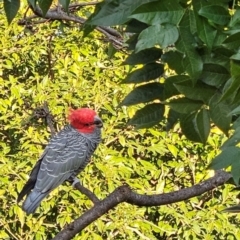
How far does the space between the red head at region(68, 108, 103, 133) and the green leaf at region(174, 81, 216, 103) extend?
2506 mm

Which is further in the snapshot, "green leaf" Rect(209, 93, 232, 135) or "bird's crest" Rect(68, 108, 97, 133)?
"bird's crest" Rect(68, 108, 97, 133)

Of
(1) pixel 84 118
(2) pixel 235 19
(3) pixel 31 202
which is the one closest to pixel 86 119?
(1) pixel 84 118

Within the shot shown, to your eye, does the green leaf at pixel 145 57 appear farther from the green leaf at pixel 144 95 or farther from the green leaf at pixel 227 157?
the green leaf at pixel 227 157

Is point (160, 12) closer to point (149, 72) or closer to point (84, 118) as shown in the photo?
point (149, 72)

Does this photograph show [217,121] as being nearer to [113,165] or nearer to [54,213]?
[113,165]

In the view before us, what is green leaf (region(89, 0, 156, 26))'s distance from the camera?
37.9 inches

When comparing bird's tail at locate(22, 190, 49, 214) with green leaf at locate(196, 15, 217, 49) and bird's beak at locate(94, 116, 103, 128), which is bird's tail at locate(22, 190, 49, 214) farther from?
green leaf at locate(196, 15, 217, 49)

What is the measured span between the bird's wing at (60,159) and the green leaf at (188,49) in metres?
→ 2.37

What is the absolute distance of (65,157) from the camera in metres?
3.56

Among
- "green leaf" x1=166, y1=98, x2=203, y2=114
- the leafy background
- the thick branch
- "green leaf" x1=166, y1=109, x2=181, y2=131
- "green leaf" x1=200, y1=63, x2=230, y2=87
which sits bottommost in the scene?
the leafy background

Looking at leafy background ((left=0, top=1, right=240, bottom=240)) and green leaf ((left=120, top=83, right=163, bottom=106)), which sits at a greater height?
green leaf ((left=120, top=83, right=163, bottom=106))

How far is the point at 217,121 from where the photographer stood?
3.44 ft

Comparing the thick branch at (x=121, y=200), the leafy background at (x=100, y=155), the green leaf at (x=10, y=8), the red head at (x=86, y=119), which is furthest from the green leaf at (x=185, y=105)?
the red head at (x=86, y=119)

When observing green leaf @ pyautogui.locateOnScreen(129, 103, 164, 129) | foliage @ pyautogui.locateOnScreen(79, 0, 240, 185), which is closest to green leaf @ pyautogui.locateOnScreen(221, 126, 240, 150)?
foliage @ pyautogui.locateOnScreen(79, 0, 240, 185)
